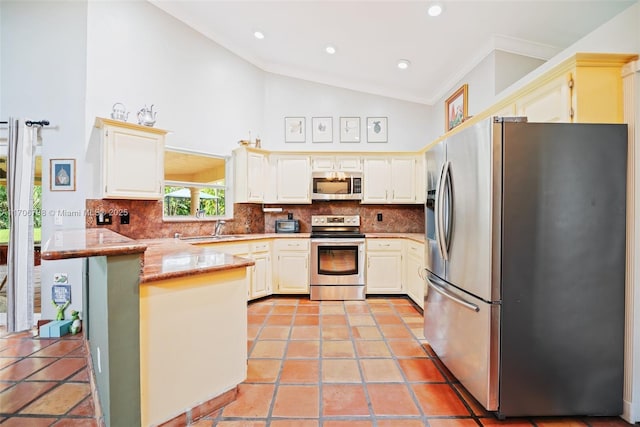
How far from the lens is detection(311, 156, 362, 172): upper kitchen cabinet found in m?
4.46

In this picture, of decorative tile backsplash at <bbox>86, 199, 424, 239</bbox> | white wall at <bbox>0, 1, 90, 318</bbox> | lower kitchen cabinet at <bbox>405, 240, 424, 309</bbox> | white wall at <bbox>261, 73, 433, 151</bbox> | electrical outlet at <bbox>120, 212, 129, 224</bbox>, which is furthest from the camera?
white wall at <bbox>261, 73, 433, 151</bbox>

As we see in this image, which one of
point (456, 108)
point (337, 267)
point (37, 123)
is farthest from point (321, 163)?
point (37, 123)

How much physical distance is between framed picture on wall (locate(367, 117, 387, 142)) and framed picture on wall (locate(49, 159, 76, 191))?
393 cm

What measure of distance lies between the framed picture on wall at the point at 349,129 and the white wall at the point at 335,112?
0.20 feet

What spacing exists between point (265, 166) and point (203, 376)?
3177 mm

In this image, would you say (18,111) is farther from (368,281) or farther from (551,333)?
(551,333)

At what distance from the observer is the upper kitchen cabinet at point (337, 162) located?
4.46 metres

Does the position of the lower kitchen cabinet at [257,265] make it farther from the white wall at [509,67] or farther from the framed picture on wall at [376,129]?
the white wall at [509,67]

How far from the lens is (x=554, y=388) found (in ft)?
5.54

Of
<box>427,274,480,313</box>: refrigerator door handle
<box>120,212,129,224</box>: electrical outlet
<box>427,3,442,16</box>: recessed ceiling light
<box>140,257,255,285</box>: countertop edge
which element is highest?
<box>427,3,442,16</box>: recessed ceiling light

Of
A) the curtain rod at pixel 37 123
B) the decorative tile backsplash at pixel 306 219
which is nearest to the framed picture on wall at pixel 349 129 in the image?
the decorative tile backsplash at pixel 306 219

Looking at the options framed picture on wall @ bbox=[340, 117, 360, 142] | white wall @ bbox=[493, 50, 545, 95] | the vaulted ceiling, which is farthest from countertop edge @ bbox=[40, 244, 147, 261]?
framed picture on wall @ bbox=[340, 117, 360, 142]

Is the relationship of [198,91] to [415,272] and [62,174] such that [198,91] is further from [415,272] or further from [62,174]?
[415,272]

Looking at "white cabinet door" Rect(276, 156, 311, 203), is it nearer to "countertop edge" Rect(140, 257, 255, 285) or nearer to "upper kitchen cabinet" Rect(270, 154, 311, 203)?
"upper kitchen cabinet" Rect(270, 154, 311, 203)
